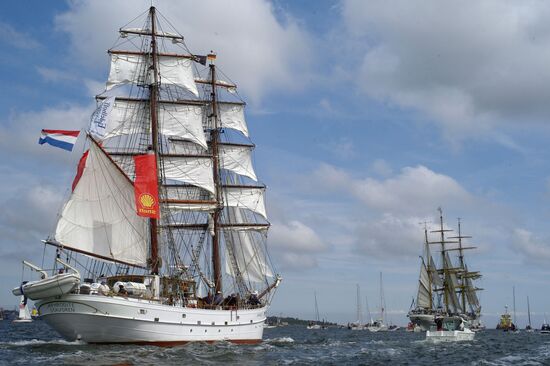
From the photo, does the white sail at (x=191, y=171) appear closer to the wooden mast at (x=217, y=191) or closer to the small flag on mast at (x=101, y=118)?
the wooden mast at (x=217, y=191)

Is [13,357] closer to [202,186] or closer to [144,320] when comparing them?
[144,320]

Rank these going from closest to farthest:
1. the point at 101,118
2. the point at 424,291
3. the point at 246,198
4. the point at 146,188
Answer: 1. the point at 146,188
2. the point at 101,118
3. the point at 246,198
4. the point at 424,291

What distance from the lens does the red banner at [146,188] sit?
5416cm

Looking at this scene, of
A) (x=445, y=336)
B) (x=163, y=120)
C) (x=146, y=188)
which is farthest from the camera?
(x=445, y=336)

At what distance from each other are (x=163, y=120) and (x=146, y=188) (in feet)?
43.4

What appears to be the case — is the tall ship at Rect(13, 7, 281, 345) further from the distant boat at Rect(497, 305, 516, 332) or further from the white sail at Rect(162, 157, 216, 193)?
the distant boat at Rect(497, 305, 516, 332)

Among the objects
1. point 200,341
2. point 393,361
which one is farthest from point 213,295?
point 393,361

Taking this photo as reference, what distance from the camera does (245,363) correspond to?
4278 centimetres

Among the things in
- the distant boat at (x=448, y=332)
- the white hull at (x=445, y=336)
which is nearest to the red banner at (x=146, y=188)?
the white hull at (x=445, y=336)

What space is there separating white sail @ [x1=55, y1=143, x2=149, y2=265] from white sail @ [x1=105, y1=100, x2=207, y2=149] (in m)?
9.73

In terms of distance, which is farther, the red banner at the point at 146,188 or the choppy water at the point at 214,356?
the red banner at the point at 146,188

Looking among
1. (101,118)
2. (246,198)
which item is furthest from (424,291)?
(101,118)

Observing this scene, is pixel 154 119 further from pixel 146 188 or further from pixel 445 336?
pixel 445 336

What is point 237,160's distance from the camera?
260 ft
